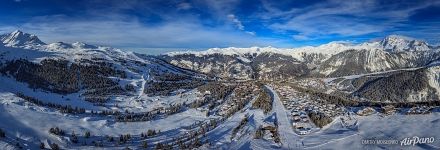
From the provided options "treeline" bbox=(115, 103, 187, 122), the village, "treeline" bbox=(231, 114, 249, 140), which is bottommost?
"treeline" bbox=(115, 103, 187, 122)

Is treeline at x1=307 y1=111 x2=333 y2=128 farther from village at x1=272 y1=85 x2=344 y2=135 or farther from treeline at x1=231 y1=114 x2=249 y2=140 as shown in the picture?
treeline at x1=231 y1=114 x2=249 y2=140

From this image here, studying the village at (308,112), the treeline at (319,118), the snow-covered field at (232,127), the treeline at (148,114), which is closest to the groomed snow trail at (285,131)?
the snow-covered field at (232,127)

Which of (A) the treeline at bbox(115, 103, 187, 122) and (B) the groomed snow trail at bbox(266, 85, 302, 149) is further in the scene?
(A) the treeline at bbox(115, 103, 187, 122)

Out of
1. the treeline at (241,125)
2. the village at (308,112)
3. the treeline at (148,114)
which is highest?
the village at (308,112)

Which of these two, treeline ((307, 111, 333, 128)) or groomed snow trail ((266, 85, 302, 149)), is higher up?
treeline ((307, 111, 333, 128))

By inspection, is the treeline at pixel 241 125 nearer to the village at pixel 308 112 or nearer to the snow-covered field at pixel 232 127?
the snow-covered field at pixel 232 127

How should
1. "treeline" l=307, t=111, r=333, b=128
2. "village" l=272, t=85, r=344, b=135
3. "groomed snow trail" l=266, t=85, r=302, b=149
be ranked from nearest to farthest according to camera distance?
1. "groomed snow trail" l=266, t=85, r=302, b=149
2. "village" l=272, t=85, r=344, b=135
3. "treeline" l=307, t=111, r=333, b=128

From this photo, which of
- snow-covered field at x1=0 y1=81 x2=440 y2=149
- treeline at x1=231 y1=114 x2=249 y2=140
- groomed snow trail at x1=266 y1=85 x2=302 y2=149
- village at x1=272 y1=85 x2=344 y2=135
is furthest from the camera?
village at x1=272 y1=85 x2=344 y2=135

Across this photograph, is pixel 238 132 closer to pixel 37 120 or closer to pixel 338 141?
pixel 338 141

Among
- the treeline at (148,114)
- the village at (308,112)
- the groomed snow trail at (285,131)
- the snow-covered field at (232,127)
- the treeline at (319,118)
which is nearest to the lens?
the snow-covered field at (232,127)

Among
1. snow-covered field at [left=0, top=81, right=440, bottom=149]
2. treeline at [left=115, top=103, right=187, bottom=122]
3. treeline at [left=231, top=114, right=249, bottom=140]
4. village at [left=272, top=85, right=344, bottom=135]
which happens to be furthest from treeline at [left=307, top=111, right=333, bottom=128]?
treeline at [left=115, top=103, right=187, bottom=122]
